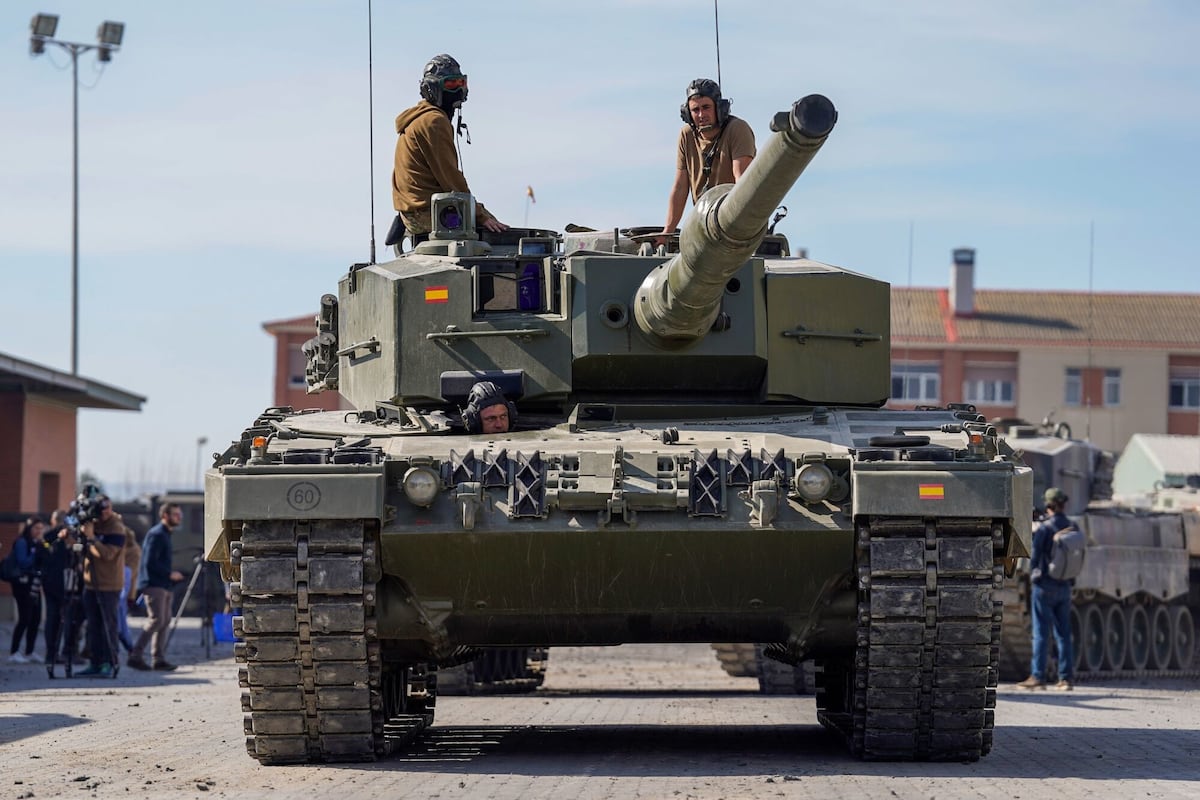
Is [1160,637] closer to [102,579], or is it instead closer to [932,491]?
[102,579]

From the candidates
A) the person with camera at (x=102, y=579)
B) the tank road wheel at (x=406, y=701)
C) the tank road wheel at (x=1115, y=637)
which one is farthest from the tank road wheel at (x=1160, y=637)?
the tank road wheel at (x=406, y=701)

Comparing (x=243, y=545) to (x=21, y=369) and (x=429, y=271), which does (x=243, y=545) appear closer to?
(x=429, y=271)

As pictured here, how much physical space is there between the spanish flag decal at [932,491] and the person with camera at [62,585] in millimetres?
12756

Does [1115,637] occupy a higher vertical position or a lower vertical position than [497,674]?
lower

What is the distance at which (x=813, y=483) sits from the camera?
12.0m

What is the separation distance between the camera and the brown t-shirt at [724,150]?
15.7 metres

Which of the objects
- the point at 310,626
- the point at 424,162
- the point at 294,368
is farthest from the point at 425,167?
the point at 294,368

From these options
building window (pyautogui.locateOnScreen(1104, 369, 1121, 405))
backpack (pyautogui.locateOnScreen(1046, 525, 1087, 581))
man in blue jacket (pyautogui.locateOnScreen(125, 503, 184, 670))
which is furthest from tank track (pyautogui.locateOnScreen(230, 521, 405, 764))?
building window (pyautogui.locateOnScreen(1104, 369, 1121, 405))

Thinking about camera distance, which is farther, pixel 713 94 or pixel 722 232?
pixel 713 94

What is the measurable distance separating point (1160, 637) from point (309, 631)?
61.0 ft

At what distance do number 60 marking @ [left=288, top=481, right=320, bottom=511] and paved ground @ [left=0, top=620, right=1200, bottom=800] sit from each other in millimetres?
1517

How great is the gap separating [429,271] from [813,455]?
129 inches

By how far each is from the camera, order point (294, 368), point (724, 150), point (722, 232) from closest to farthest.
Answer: point (722, 232) → point (724, 150) → point (294, 368)

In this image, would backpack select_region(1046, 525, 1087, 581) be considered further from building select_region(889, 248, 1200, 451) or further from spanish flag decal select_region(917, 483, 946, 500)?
building select_region(889, 248, 1200, 451)
